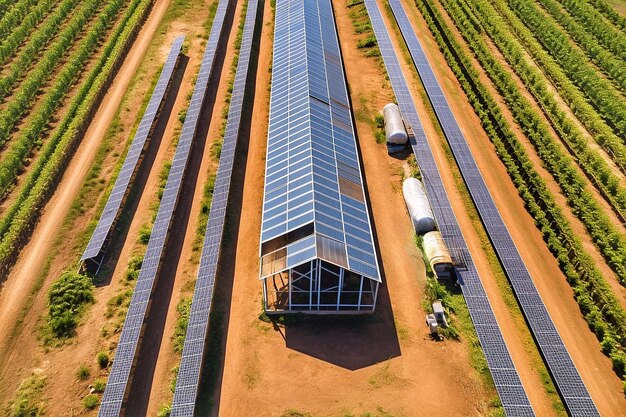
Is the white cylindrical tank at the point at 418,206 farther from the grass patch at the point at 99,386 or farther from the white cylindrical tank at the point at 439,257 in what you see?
the grass patch at the point at 99,386

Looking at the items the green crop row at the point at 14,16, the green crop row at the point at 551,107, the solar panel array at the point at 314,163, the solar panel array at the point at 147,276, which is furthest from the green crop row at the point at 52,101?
the green crop row at the point at 551,107

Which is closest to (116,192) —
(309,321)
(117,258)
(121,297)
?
(117,258)

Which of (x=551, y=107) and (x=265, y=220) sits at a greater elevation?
(x=551, y=107)

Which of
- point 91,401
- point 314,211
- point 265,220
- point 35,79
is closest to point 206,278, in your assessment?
point 265,220

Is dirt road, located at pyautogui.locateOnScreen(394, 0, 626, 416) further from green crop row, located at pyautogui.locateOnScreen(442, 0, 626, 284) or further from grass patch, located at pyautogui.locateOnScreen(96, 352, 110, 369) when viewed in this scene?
grass patch, located at pyautogui.locateOnScreen(96, 352, 110, 369)

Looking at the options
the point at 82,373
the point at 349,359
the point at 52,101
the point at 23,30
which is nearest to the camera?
the point at 82,373

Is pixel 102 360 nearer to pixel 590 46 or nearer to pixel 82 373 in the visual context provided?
pixel 82 373

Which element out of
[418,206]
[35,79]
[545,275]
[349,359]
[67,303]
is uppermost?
[35,79]

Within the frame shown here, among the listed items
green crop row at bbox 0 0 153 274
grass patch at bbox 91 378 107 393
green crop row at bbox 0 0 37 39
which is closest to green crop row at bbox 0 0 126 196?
green crop row at bbox 0 0 153 274
